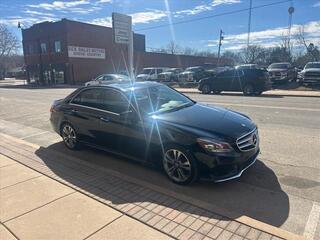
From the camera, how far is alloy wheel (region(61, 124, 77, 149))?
21.0ft

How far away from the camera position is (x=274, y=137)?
7.14 m

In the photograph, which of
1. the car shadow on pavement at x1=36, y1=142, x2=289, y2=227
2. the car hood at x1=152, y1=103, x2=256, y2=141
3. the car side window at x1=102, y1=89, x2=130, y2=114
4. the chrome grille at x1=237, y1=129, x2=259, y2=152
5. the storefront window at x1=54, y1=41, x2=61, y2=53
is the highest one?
the storefront window at x1=54, y1=41, x2=61, y2=53

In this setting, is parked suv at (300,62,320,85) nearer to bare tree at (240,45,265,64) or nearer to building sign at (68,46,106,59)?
building sign at (68,46,106,59)

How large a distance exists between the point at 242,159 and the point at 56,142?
4852mm

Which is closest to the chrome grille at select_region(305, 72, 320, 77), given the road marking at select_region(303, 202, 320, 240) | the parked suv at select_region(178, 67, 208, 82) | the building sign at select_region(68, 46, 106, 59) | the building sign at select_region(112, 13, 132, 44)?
the parked suv at select_region(178, 67, 208, 82)

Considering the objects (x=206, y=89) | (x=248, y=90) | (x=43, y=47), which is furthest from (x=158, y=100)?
(x=43, y=47)

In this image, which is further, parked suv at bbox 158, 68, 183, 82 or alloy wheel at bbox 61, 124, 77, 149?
parked suv at bbox 158, 68, 183, 82

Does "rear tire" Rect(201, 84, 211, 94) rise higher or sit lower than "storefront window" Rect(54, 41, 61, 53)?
lower

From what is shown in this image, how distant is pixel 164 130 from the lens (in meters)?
4.55

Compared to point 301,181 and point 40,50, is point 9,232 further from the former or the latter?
point 40,50

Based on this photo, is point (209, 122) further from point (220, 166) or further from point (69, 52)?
point (69, 52)

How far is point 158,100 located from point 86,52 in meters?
39.1

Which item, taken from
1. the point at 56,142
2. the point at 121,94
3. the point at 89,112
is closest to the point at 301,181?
the point at 121,94

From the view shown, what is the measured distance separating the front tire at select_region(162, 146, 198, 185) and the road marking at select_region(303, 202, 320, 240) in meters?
1.52
